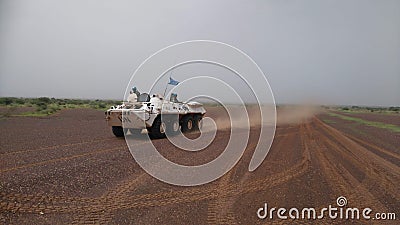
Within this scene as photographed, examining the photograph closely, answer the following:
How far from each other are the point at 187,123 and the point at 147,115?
355cm

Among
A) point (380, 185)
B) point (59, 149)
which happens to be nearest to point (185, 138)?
point (59, 149)

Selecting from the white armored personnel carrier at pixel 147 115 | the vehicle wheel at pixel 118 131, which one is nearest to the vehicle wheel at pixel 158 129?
the white armored personnel carrier at pixel 147 115

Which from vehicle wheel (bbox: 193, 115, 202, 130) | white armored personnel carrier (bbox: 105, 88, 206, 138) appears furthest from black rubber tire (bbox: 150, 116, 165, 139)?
vehicle wheel (bbox: 193, 115, 202, 130)

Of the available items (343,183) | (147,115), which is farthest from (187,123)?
(343,183)

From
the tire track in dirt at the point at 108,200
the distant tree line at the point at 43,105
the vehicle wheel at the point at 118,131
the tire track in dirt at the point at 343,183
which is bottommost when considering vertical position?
the tire track in dirt at the point at 108,200

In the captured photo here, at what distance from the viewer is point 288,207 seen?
523cm

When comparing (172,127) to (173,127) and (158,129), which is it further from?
(158,129)

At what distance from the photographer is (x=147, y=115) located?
12.4m

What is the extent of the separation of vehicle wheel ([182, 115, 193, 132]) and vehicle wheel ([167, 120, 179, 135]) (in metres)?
0.71

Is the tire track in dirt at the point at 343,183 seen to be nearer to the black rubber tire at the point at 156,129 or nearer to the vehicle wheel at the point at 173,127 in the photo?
the black rubber tire at the point at 156,129

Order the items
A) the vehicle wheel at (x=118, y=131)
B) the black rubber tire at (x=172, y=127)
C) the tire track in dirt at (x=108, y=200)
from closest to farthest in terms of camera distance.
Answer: the tire track in dirt at (x=108, y=200) → the vehicle wheel at (x=118, y=131) → the black rubber tire at (x=172, y=127)

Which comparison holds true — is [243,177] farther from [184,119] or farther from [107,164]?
[184,119]

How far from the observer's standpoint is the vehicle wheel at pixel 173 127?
46.5 feet

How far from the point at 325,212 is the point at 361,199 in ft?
3.13
